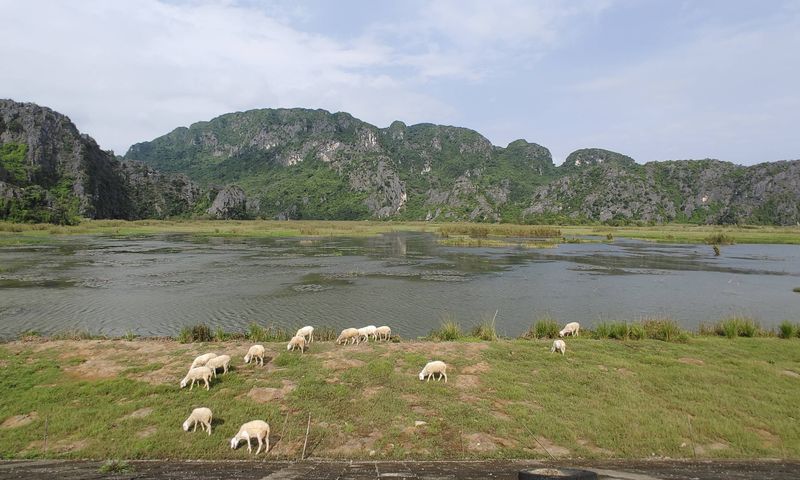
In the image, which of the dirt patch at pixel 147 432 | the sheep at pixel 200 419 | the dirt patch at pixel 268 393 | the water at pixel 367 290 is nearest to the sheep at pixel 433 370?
the dirt patch at pixel 268 393

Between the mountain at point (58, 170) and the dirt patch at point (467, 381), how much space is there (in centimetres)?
11475

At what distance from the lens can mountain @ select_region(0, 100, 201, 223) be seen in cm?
10862

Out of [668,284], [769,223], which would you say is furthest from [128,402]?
[769,223]

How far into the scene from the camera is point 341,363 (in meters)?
12.6

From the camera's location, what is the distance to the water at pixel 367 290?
888 inches

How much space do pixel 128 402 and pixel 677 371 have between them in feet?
49.1

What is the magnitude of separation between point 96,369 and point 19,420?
2.74 metres

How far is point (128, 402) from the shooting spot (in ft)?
32.9

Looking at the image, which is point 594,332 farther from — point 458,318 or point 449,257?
point 449,257

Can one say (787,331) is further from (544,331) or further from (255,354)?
(255,354)

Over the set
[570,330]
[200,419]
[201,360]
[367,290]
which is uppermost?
[201,360]

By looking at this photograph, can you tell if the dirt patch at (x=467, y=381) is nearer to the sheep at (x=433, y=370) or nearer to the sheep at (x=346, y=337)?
the sheep at (x=433, y=370)

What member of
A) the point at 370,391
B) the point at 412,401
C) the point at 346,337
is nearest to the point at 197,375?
the point at 370,391

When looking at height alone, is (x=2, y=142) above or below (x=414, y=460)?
above
